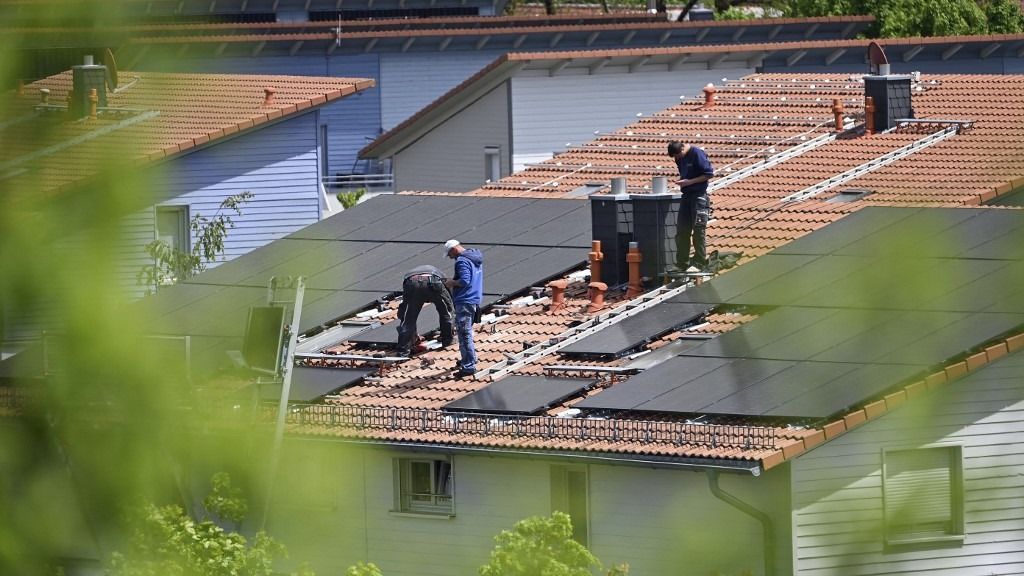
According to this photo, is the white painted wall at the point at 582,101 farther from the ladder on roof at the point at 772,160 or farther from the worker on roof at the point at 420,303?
the worker on roof at the point at 420,303

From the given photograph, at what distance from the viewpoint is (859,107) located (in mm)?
37688

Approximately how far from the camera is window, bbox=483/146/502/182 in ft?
146

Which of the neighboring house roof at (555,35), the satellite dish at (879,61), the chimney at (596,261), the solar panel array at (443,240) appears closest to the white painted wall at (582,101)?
the neighboring house roof at (555,35)

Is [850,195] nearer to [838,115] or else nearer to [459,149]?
[838,115]

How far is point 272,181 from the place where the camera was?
39.1 meters

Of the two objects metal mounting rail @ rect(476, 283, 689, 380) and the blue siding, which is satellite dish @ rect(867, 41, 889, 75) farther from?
metal mounting rail @ rect(476, 283, 689, 380)

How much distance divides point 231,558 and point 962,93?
3015 centimetres

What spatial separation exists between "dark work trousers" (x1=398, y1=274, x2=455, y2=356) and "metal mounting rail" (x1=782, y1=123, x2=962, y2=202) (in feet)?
23.2

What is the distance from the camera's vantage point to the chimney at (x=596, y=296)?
969 inches

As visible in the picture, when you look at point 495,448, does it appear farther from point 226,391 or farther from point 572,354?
point 226,391

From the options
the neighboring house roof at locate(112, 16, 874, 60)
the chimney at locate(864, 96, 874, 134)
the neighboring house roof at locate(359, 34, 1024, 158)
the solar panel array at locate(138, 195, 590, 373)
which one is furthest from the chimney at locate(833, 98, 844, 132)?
the neighboring house roof at locate(112, 16, 874, 60)

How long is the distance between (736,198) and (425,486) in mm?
10492

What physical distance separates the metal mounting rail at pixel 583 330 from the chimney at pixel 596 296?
35cm

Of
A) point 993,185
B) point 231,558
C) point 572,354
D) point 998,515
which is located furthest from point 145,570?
point 993,185
